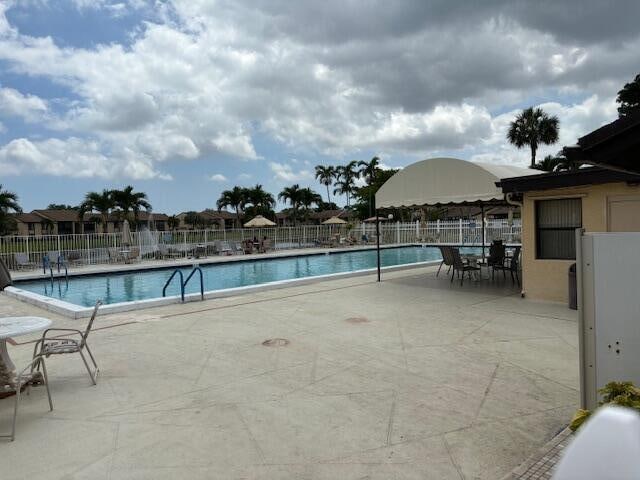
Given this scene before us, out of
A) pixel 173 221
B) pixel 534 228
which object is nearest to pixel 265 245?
pixel 534 228

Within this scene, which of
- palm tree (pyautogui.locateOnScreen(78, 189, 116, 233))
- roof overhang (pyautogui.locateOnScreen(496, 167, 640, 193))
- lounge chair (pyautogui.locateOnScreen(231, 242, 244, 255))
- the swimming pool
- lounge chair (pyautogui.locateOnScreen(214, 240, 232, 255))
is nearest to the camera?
roof overhang (pyautogui.locateOnScreen(496, 167, 640, 193))

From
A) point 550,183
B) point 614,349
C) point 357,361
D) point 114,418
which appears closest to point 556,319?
point 550,183

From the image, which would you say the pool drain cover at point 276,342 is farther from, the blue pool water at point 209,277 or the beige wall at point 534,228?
the blue pool water at point 209,277

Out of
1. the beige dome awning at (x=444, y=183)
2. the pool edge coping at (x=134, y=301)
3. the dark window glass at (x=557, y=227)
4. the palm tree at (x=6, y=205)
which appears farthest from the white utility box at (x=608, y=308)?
the palm tree at (x=6, y=205)

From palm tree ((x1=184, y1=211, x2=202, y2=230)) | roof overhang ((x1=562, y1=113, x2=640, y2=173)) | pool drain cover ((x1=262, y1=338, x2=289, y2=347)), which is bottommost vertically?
pool drain cover ((x1=262, y1=338, x2=289, y2=347))

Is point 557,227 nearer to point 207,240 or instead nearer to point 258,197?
point 207,240

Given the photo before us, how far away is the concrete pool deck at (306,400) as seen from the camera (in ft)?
10.8

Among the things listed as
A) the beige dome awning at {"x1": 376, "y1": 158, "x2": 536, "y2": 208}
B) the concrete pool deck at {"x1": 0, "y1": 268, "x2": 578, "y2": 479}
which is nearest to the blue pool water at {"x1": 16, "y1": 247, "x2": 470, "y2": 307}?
the beige dome awning at {"x1": 376, "y1": 158, "x2": 536, "y2": 208}

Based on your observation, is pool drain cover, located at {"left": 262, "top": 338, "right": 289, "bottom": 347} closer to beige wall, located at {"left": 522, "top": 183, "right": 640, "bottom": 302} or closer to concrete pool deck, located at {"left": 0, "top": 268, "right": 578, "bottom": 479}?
concrete pool deck, located at {"left": 0, "top": 268, "right": 578, "bottom": 479}

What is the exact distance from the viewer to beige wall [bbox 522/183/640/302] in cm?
820

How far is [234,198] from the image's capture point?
5247 centimetres

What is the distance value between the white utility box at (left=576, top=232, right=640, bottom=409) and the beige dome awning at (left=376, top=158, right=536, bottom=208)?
8016 mm

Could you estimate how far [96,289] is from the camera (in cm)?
1568

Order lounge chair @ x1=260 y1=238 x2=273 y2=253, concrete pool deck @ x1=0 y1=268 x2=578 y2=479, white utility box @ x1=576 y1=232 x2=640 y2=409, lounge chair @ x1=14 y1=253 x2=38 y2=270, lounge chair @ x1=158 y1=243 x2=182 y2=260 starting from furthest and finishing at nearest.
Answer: lounge chair @ x1=260 y1=238 x2=273 y2=253, lounge chair @ x1=158 y1=243 x2=182 y2=260, lounge chair @ x1=14 y1=253 x2=38 y2=270, concrete pool deck @ x1=0 y1=268 x2=578 y2=479, white utility box @ x1=576 y1=232 x2=640 y2=409
